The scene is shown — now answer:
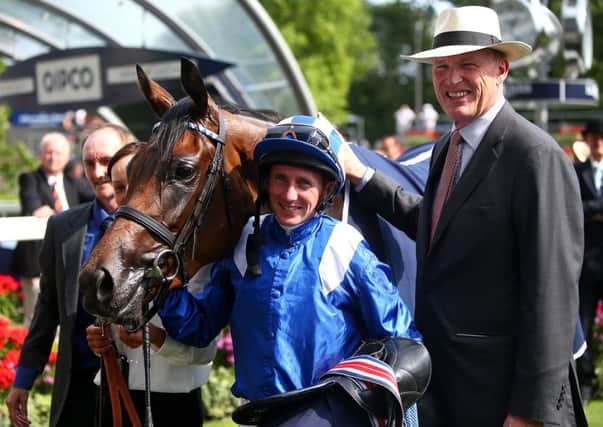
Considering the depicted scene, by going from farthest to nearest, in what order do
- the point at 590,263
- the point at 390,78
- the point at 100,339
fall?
the point at 390,78 → the point at 590,263 → the point at 100,339

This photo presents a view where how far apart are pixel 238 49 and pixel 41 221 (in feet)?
32.1

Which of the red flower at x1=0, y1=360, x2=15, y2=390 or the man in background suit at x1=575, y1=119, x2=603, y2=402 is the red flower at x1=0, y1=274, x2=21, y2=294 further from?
the man in background suit at x1=575, y1=119, x2=603, y2=402

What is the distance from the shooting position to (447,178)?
2.78 m

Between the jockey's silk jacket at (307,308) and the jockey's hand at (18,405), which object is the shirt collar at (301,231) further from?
Answer: the jockey's hand at (18,405)

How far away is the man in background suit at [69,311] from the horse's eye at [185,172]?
79 cm

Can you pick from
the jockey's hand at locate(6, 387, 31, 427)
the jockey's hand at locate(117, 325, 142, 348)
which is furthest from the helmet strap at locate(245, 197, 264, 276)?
the jockey's hand at locate(6, 387, 31, 427)

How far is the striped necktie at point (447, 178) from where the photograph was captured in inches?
108

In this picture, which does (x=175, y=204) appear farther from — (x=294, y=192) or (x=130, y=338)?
(x=130, y=338)

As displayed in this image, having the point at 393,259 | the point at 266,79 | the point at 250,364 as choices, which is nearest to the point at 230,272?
the point at 250,364

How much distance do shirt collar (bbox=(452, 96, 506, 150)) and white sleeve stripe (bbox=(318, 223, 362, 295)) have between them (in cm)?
54

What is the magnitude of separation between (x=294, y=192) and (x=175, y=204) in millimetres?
368

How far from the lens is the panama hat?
2646 mm

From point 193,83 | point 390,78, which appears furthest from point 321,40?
point 193,83

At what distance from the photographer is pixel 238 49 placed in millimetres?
13344
